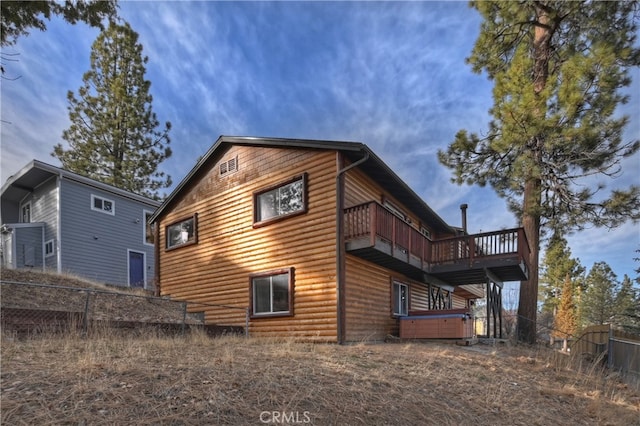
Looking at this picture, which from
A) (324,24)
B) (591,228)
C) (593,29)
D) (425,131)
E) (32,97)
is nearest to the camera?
(32,97)

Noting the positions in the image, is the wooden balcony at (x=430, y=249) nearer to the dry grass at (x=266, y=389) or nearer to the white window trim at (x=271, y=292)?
the white window trim at (x=271, y=292)

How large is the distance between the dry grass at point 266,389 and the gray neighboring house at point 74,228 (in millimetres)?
11773

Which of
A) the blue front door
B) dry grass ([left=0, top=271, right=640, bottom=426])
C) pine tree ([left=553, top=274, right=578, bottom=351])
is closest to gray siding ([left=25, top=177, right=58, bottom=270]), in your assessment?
the blue front door

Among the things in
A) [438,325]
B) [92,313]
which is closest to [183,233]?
[92,313]

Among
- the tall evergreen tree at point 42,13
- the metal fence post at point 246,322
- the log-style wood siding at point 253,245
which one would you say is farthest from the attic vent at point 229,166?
the tall evergreen tree at point 42,13

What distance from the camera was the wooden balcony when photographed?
1005 cm

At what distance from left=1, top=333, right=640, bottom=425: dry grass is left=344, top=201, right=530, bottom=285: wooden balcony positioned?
3421mm

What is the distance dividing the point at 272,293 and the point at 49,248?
12549mm

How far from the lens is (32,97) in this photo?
11047 mm

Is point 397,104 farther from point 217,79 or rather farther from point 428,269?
point 428,269

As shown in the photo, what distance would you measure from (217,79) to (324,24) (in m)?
8.23

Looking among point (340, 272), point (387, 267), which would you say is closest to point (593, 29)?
point (387, 267)

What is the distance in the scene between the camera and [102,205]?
726 inches

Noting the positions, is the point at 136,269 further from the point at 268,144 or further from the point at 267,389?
the point at 267,389
